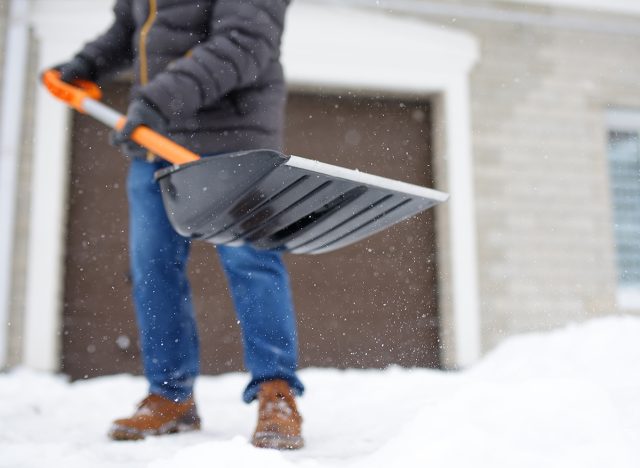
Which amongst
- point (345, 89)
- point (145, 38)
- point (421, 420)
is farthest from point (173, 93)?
point (345, 89)

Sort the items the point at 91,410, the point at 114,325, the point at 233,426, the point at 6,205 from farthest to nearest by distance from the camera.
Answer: the point at 114,325, the point at 6,205, the point at 91,410, the point at 233,426

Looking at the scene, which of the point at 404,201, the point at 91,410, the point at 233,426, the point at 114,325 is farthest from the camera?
the point at 114,325

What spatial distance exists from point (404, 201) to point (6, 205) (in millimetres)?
2800

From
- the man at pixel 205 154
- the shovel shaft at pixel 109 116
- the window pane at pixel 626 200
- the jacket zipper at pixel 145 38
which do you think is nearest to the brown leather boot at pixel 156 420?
the man at pixel 205 154

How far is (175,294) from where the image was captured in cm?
171

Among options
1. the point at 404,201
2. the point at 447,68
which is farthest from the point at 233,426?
the point at 447,68

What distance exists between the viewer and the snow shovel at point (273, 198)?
130 centimetres

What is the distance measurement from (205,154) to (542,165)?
3254 mm

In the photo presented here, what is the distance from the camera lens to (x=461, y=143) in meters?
4.14

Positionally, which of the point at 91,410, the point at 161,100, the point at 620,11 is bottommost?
the point at 91,410

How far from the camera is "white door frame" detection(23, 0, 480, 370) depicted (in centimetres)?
345

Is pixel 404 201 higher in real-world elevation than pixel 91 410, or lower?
higher

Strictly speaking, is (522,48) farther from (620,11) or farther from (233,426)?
(233,426)

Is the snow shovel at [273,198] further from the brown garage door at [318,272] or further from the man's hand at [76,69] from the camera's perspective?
the brown garage door at [318,272]
